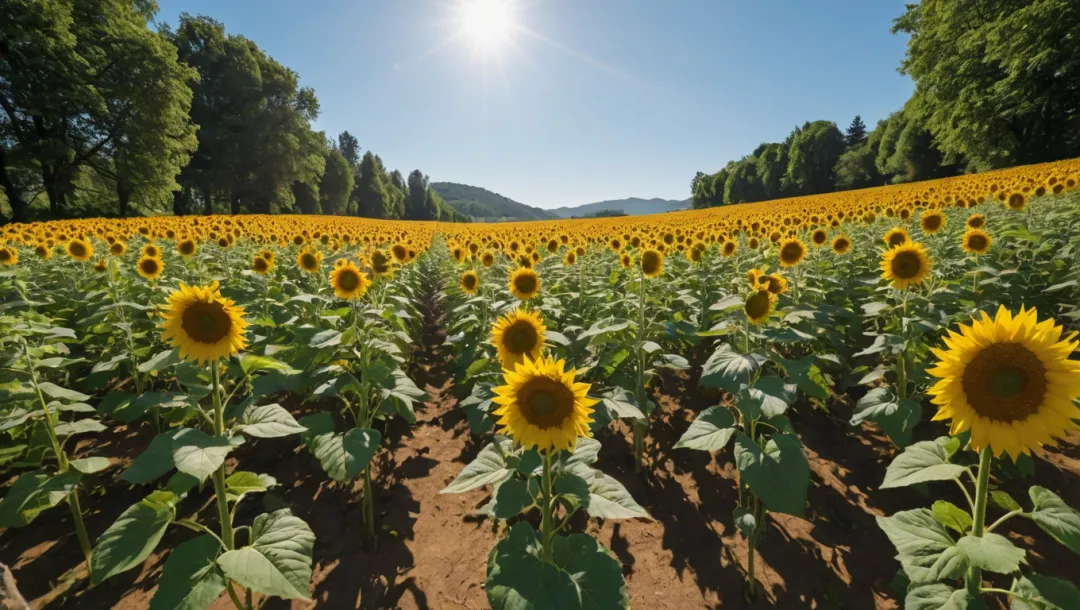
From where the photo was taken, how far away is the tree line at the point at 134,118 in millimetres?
29172

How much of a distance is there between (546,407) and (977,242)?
6.34 m

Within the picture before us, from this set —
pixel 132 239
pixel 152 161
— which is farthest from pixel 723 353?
pixel 152 161

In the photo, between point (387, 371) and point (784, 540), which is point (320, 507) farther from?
point (784, 540)

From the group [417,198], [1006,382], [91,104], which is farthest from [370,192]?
[1006,382]

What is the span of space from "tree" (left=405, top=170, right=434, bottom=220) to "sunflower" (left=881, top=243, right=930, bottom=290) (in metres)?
115

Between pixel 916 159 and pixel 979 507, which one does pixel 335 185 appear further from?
pixel 916 159

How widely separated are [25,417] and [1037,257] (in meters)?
10.7

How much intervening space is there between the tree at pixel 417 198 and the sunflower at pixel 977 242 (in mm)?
114369

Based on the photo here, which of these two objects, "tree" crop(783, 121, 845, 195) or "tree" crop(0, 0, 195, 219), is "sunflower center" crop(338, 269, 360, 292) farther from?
"tree" crop(783, 121, 845, 195)

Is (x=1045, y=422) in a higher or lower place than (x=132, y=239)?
lower

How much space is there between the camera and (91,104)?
99.7 feet

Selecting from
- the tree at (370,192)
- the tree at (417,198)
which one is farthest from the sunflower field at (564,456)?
the tree at (417,198)

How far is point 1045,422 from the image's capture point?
6.02 ft

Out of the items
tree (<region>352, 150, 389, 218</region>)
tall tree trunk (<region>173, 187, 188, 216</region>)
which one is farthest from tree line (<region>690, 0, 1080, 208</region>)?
tree (<region>352, 150, 389, 218</region>)
